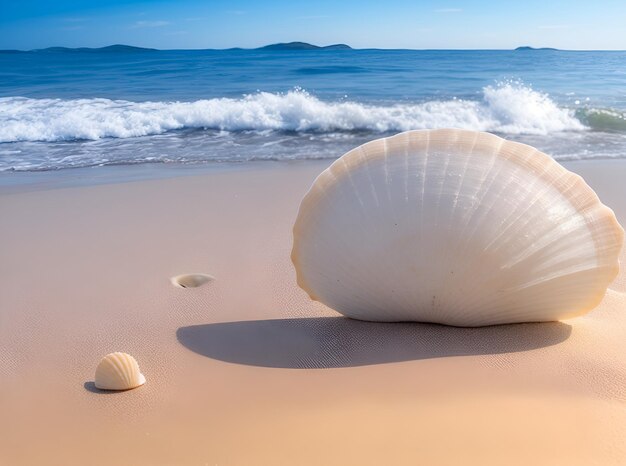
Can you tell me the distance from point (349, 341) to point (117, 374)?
0.99 metres

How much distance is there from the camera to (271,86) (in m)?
21.0

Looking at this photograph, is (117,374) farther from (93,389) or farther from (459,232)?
(459,232)

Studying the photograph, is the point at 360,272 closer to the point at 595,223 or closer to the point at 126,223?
the point at 595,223

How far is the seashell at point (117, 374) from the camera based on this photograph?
7.91 feet

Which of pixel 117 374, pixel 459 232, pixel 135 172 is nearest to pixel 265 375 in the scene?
pixel 117 374

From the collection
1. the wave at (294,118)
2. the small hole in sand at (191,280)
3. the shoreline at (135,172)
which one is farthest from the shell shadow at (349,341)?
the wave at (294,118)

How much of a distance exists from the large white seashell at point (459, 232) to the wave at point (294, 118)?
8.51m

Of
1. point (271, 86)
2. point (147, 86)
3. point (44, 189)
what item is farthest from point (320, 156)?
point (147, 86)

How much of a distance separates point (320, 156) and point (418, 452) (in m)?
6.53

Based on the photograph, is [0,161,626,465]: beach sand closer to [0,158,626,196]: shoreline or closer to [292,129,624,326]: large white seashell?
[292,129,624,326]: large white seashell

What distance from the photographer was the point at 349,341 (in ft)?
9.15

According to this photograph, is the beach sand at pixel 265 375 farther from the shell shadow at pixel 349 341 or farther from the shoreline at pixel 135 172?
the shoreline at pixel 135 172

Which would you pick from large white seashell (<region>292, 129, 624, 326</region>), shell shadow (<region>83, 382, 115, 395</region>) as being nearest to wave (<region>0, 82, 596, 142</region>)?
large white seashell (<region>292, 129, 624, 326</region>)

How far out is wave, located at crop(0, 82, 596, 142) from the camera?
11164mm
